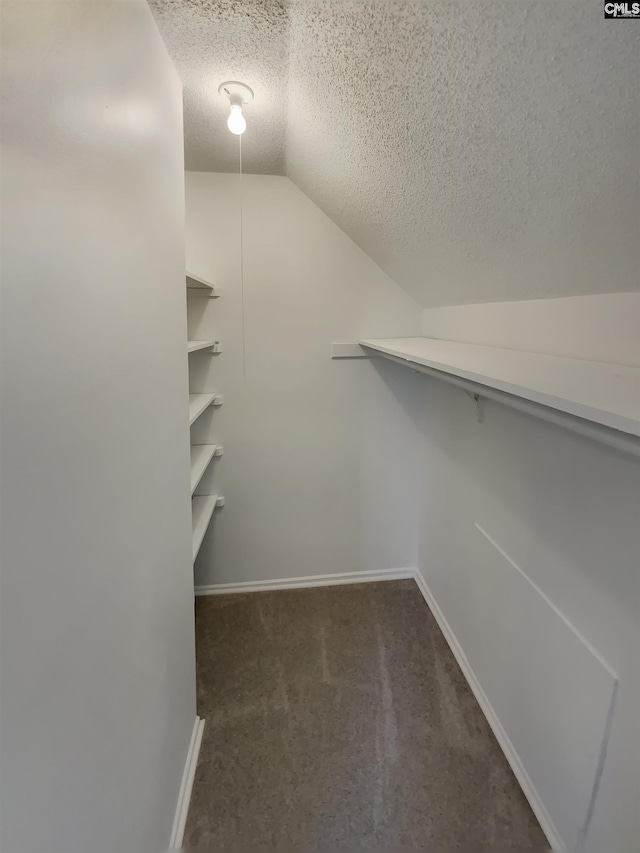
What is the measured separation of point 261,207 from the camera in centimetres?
207

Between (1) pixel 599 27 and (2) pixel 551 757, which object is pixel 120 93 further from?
(2) pixel 551 757

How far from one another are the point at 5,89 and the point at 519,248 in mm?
1114

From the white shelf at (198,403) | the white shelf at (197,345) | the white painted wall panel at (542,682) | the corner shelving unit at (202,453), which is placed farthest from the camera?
the corner shelving unit at (202,453)

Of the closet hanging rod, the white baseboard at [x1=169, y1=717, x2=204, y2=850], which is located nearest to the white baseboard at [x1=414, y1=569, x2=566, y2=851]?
the white baseboard at [x1=169, y1=717, x2=204, y2=850]

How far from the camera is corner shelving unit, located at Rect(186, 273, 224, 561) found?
1.82m

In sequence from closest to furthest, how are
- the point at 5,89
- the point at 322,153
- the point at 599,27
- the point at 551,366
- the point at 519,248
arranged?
the point at 5,89 → the point at 599,27 → the point at 551,366 → the point at 519,248 → the point at 322,153

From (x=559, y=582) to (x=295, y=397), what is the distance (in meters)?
1.47

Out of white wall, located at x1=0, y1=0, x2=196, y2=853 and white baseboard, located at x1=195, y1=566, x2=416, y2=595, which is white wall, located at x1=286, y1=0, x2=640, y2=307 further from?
white baseboard, located at x1=195, y1=566, x2=416, y2=595

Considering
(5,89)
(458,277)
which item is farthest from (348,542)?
(5,89)

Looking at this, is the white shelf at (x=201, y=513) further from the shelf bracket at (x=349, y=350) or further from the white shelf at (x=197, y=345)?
the shelf bracket at (x=349, y=350)

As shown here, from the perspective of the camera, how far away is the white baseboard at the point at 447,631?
1298mm

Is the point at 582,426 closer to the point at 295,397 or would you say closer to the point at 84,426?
the point at 84,426

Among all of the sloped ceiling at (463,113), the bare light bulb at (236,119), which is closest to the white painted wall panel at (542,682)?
the sloped ceiling at (463,113)

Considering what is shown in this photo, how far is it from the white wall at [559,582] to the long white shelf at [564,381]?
108mm
